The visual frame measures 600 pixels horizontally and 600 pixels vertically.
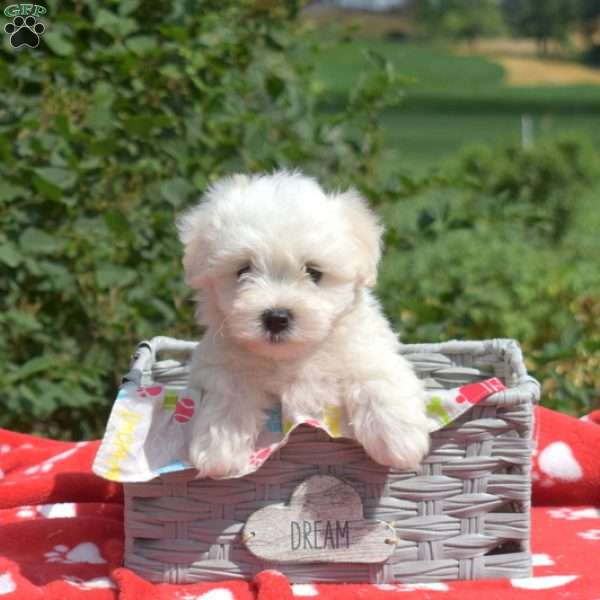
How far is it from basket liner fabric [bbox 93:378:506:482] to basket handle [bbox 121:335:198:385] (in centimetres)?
20

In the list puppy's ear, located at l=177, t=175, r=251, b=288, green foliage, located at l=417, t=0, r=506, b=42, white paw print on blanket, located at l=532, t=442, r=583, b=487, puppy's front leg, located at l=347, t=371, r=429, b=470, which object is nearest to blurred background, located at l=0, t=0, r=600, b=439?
white paw print on blanket, located at l=532, t=442, r=583, b=487

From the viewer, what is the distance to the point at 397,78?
480 centimetres

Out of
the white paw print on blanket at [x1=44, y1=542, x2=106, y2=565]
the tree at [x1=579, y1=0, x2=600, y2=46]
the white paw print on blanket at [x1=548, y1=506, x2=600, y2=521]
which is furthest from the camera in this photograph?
the tree at [x1=579, y1=0, x2=600, y2=46]

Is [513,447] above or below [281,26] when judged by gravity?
below

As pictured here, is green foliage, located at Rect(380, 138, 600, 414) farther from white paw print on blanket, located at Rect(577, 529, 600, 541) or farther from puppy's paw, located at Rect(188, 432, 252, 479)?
puppy's paw, located at Rect(188, 432, 252, 479)

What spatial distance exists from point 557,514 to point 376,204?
1678 mm

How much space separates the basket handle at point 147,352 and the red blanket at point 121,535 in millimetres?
424

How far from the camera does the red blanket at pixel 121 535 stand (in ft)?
9.01

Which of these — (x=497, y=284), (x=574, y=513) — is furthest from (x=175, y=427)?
(x=497, y=284)

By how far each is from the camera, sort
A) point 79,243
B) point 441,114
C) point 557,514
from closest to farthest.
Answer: point 557,514 → point 79,243 → point 441,114

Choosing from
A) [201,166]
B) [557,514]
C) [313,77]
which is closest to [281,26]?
[313,77]

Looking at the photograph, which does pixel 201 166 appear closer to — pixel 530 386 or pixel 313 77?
pixel 313 77

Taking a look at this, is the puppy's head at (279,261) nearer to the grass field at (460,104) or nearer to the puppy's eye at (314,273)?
the puppy's eye at (314,273)

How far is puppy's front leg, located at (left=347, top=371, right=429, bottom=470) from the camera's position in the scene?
2643 mm
